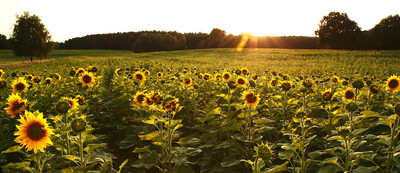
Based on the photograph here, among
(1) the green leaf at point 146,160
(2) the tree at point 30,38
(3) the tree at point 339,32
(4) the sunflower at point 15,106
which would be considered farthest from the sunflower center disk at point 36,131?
(3) the tree at point 339,32

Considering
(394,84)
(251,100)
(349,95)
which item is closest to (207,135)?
(251,100)

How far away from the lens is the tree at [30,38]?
149 ft

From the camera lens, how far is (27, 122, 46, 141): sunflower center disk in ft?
6.86

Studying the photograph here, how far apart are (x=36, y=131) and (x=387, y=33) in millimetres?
64080

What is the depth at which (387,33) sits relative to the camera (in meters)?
50.5

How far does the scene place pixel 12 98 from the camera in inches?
125

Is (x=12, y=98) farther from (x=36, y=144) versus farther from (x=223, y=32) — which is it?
(x=223, y=32)

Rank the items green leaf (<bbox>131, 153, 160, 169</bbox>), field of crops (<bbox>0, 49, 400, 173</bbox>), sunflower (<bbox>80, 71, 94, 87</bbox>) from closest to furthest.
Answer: field of crops (<bbox>0, 49, 400, 173</bbox>) < green leaf (<bbox>131, 153, 160, 169</bbox>) < sunflower (<bbox>80, 71, 94, 87</bbox>)

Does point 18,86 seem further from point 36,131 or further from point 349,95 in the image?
point 349,95

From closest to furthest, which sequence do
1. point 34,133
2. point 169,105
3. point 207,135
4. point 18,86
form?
point 34,133, point 169,105, point 207,135, point 18,86

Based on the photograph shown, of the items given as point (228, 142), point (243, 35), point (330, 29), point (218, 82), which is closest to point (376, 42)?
point (330, 29)

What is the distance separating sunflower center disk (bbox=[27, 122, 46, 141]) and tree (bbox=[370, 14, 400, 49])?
6391 centimetres

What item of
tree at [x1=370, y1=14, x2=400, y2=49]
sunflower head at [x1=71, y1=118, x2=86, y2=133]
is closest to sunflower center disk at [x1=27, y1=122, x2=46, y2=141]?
sunflower head at [x1=71, y1=118, x2=86, y2=133]

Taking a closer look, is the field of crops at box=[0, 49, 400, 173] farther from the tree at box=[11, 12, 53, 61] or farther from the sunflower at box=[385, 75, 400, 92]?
the tree at box=[11, 12, 53, 61]
